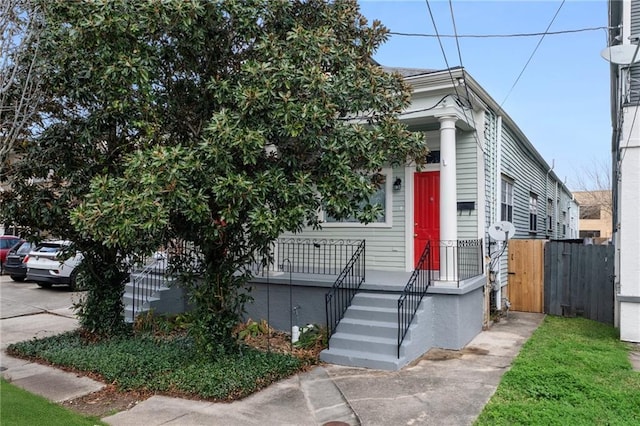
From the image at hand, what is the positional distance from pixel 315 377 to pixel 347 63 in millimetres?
3759

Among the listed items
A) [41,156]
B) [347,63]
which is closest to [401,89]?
[347,63]

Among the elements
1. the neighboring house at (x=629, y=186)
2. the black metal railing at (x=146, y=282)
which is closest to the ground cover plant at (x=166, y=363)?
the black metal railing at (x=146, y=282)

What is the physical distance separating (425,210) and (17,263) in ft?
43.3

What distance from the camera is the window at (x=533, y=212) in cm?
1385

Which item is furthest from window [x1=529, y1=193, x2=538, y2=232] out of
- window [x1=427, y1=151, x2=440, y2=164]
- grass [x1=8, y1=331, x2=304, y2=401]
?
grass [x1=8, y1=331, x2=304, y2=401]

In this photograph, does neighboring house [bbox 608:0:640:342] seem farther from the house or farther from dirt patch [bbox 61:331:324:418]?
dirt patch [bbox 61:331:324:418]

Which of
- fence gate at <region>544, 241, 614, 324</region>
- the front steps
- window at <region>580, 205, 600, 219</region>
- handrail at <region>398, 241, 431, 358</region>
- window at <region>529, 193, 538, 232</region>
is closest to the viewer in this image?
the front steps

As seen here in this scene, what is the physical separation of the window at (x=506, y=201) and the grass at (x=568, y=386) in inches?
147

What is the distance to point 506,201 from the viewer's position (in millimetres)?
10805

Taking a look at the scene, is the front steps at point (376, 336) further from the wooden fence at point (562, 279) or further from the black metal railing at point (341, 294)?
the wooden fence at point (562, 279)

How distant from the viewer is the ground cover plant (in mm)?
5043

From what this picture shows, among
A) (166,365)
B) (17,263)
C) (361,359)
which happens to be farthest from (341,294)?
(17,263)

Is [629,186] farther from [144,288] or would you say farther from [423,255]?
[144,288]

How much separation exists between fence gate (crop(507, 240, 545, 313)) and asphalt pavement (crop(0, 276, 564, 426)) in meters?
3.34
